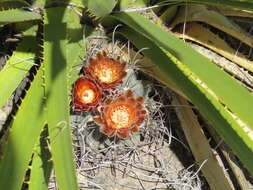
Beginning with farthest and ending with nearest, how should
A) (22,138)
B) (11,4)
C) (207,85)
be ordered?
(11,4) < (22,138) < (207,85)

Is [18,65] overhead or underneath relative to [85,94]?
overhead

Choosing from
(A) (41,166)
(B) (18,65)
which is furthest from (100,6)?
(A) (41,166)

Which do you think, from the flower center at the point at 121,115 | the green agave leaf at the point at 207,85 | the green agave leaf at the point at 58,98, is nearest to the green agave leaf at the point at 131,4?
the green agave leaf at the point at 207,85

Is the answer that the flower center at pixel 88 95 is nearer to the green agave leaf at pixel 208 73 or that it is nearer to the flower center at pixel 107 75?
the flower center at pixel 107 75

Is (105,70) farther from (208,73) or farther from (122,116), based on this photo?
(208,73)

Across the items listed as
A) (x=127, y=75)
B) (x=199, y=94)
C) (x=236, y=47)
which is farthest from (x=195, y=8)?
(x=199, y=94)

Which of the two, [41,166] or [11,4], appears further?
[11,4]
